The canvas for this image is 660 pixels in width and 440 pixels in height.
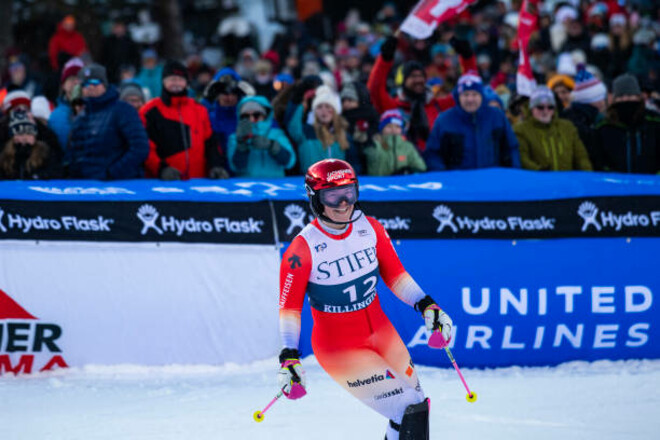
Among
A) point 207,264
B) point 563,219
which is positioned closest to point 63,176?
point 207,264

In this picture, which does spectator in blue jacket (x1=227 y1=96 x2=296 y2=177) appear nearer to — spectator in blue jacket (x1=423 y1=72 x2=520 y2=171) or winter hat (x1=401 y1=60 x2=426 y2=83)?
spectator in blue jacket (x1=423 y1=72 x2=520 y2=171)

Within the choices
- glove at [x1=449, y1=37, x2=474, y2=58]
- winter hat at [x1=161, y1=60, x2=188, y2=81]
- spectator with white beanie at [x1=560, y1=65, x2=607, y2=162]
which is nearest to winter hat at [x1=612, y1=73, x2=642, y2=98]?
spectator with white beanie at [x1=560, y1=65, x2=607, y2=162]

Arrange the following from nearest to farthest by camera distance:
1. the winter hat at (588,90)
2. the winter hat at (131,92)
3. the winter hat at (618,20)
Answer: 1. the winter hat at (131,92)
2. the winter hat at (588,90)
3. the winter hat at (618,20)

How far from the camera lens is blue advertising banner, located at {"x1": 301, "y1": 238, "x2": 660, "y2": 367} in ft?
25.1

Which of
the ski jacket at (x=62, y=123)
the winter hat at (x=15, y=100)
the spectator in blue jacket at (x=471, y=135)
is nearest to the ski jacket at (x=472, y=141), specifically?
the spectator in blue jacket at (x=471, y=135)

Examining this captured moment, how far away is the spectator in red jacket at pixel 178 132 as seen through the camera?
8273 mm

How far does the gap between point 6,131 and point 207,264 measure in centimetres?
229

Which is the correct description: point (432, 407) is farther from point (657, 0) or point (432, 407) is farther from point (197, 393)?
point (657, 0)

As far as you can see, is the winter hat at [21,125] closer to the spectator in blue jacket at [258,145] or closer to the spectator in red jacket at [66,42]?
the spectator in blue jacket at [258,145]

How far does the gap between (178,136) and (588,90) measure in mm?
4506

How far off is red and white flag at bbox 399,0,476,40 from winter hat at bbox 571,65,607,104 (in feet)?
5.67

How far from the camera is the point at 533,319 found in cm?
764

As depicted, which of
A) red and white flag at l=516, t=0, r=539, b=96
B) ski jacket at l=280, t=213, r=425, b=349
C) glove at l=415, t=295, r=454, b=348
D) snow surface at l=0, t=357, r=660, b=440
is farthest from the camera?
red and white flag at l=516, t=0, r=539, b=96

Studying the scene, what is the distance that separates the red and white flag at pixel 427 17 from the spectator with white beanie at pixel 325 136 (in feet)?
4.35
